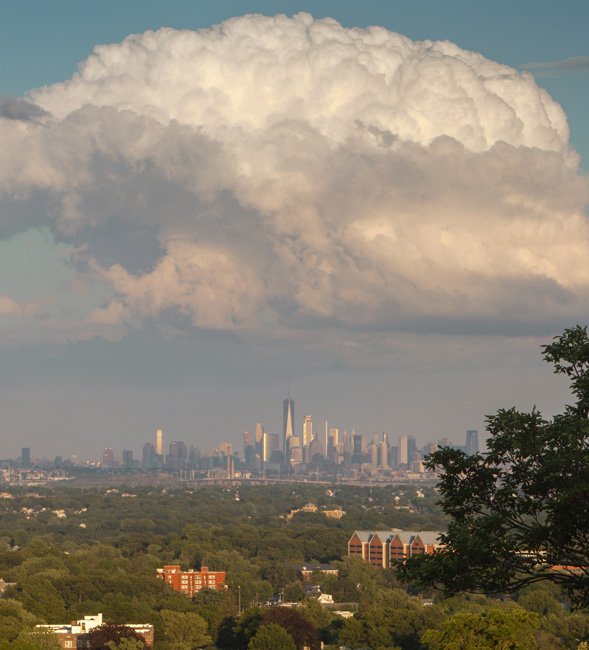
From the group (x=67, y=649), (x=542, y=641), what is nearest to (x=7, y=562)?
(x=67, y=649)

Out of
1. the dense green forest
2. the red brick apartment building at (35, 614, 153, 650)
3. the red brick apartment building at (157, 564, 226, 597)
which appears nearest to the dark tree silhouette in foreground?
the dense green forest

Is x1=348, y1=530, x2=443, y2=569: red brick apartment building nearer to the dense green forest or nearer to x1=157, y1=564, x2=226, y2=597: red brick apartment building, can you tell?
the dense green forest

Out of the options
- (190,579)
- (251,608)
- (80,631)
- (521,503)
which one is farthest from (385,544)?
(521,503)

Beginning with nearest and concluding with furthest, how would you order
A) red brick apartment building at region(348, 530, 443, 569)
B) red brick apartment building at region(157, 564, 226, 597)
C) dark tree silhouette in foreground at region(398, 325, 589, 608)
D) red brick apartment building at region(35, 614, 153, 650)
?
1. dark tree silhouette in foreground at region(398, 325, 589, 608)
2. red brick apartment building at region(35, 614, 153, 650)
3. red brick apartment building at region(157, 564, 226, 597)
4. red brick apartment building at region(348, 530, 443, 569)

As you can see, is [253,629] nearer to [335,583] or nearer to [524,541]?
[335,583]

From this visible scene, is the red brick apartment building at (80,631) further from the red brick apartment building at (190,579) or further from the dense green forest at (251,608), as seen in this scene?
the red brick apartment building at (190,579)

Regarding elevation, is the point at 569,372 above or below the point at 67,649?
above
